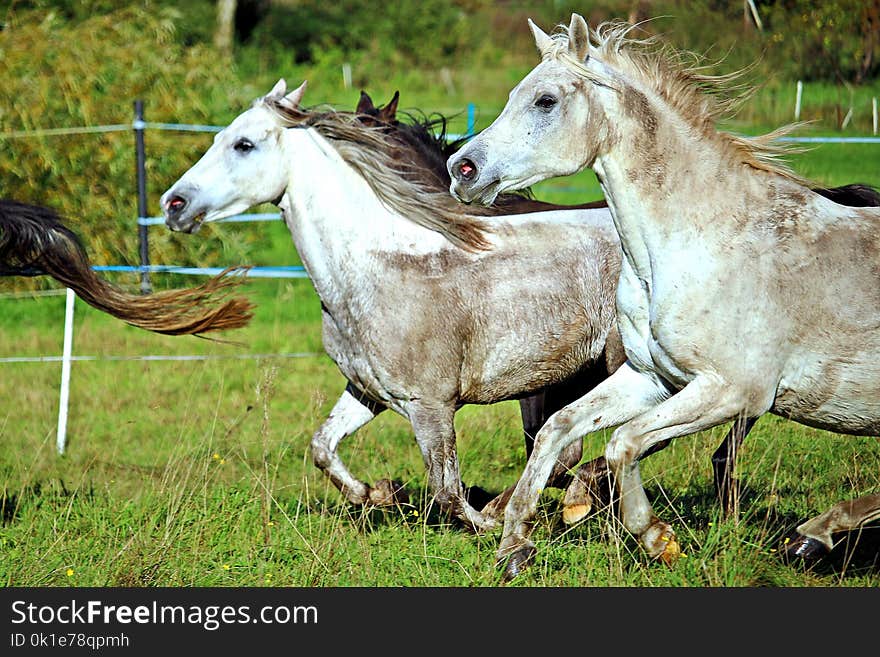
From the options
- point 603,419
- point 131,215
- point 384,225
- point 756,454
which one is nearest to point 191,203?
A: point 384,225

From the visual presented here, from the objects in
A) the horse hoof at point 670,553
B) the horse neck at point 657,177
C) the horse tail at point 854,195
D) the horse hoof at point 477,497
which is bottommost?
the horse hoof at point 477,497

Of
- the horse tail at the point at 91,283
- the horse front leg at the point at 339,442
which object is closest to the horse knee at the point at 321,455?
the horse front leg at the point at 339,442

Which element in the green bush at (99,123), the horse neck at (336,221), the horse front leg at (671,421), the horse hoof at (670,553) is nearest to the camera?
the horse front leg at (671,421)

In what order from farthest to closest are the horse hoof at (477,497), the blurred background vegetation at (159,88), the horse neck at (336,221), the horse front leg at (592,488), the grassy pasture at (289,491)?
the blurred background vegetation at (159,88), the horse hoof at (477,497), the horse neck at (336,221), the horse front leg at (592,488), the grassy pasture at (289,491)

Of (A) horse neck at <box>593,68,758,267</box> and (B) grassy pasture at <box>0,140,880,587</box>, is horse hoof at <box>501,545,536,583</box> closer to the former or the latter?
(B) grassy pasture at <box>0,140,880,587</box>

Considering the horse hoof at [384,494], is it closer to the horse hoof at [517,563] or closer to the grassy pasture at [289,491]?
the grassy pasture at [289,491]

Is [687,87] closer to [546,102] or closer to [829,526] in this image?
[546,102]

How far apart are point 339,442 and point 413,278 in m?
0.86

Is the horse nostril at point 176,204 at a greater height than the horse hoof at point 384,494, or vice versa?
the horse nostril at point 176,204

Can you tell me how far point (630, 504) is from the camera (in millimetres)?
4312

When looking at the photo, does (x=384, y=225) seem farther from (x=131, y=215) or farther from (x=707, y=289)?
(x=131, y=215)

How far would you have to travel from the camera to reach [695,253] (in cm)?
419

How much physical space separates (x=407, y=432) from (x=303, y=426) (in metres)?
0.65

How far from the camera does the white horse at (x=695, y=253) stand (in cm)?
414
